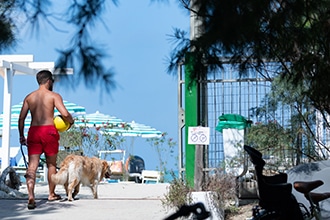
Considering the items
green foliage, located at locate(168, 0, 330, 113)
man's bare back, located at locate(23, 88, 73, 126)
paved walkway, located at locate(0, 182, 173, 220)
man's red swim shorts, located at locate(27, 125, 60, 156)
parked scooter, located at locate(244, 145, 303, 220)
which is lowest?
paved walkway, located at locate(0, 182, 173, 220)

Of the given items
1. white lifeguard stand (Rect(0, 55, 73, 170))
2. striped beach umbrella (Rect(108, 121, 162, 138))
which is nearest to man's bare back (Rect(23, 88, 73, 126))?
white lifeguard stand (Rect(0, 55, 73, 170))

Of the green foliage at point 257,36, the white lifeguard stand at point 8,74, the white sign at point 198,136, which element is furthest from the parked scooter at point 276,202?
the white lifeguard stand at point 8,74

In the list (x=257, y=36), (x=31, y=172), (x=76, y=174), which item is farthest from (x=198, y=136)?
(x=257, y=36)

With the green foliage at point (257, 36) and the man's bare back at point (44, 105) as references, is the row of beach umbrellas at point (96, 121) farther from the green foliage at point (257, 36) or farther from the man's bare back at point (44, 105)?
the green foliage at point (257, 36)

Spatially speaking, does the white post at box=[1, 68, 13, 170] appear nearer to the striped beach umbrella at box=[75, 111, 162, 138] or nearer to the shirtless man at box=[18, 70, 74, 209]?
the striped beach umbrella at box=[75, 111, 162, 138]

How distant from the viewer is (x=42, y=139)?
927cm

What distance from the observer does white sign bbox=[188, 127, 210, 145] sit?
9.41 meters

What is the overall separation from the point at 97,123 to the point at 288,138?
1090cm

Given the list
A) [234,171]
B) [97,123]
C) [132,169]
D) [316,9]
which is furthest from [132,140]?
[316,9]

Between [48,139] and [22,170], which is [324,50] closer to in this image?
[48,139]

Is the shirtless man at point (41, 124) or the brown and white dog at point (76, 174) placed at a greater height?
the shirtless man at point (41, 124)

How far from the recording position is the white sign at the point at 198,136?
9.41 m

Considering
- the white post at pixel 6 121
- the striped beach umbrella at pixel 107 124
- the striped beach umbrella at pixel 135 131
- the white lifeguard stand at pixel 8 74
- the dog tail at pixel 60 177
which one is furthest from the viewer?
the striped beach umbrella at pixel 135 131

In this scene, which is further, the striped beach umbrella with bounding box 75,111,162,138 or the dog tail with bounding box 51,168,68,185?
the striped beach umbrella with bounding box 75,111,162,138
